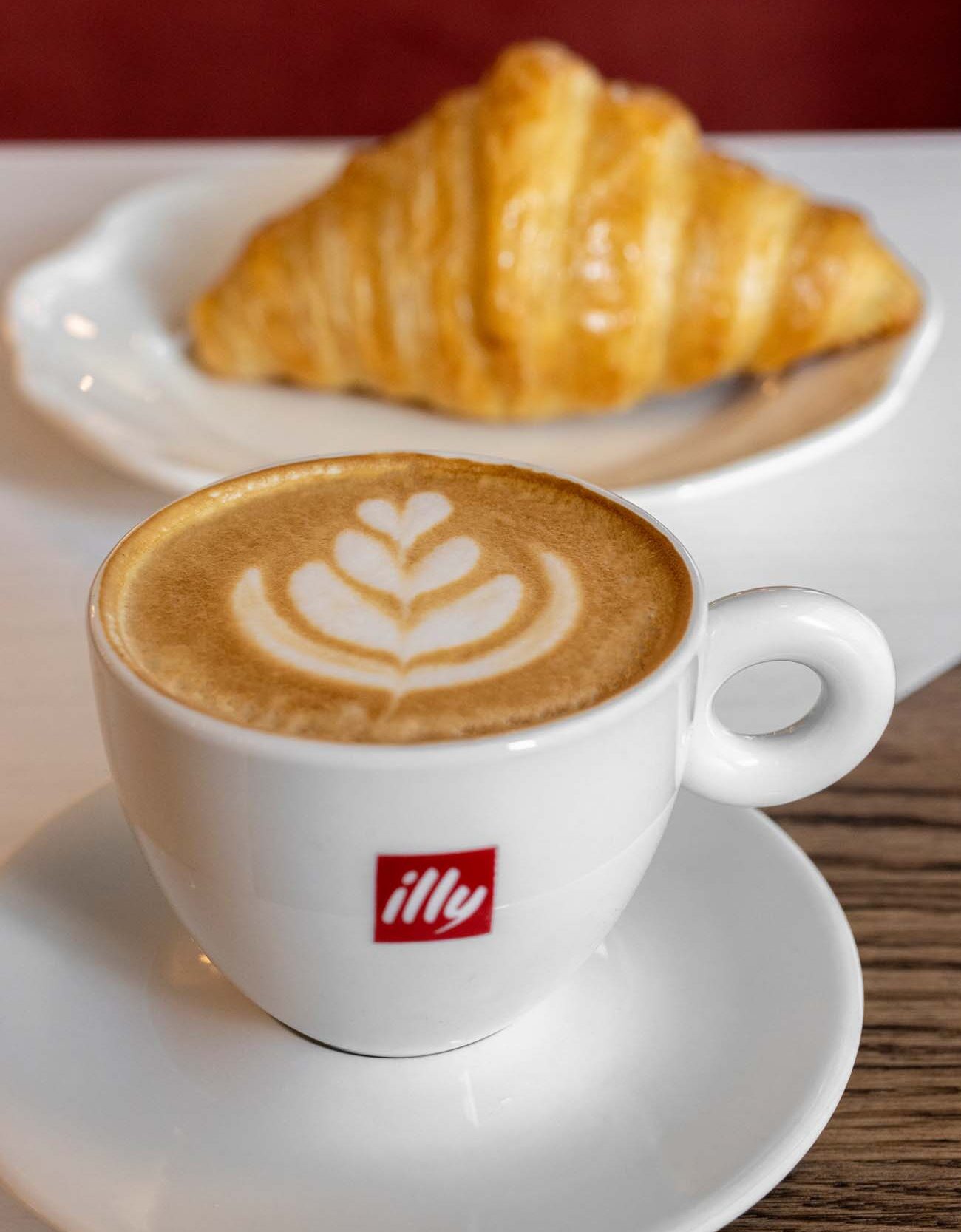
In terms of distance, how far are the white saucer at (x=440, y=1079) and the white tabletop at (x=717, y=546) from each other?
51 millimetres

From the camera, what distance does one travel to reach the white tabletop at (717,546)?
704 mm

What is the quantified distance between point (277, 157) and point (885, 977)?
1240 millimetres

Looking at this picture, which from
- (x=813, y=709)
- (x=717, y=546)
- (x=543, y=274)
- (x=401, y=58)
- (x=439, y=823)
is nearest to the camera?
(x=439, y=823)

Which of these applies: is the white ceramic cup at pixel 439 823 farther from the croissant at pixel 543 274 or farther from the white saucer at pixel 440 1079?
the croissant at pixel 543 274

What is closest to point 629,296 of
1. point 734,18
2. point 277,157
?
point 277,157

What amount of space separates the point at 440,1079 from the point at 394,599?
0.17m

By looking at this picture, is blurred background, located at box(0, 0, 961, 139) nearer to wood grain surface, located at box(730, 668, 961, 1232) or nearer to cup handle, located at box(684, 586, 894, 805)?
wood grain surface, located at box(730, 668, 961, 1232)

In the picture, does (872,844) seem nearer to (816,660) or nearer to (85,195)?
(816,660)

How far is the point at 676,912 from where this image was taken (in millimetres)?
562

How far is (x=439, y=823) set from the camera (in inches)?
17.2

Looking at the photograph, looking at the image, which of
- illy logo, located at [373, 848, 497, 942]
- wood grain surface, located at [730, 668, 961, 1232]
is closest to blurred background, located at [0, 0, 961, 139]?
wood grain surface, located at [730, 668, 961, 1232]

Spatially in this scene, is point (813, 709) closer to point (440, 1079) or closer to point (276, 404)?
point (440, 1079)

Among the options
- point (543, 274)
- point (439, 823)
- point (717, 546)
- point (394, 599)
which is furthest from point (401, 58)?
point (439, 823)

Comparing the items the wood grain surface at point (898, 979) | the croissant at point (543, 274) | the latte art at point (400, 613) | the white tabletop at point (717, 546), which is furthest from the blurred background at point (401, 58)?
the latte art at point (400, 613)
